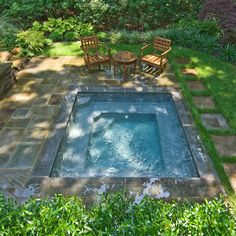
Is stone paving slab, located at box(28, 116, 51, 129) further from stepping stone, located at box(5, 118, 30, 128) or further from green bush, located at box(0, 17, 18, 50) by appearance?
green bush, located at box(0, 17, 18, 50)

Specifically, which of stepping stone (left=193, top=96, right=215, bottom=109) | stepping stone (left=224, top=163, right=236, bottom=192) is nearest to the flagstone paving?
stepping stone (left=193, top=96, right=215, bottom=109)

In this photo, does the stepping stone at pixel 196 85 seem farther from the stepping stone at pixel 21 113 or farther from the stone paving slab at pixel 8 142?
the stone paving slab at pixel 8 142

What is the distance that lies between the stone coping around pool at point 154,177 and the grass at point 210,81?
6.7 inches

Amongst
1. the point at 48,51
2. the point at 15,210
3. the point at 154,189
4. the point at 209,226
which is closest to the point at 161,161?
the point at 154,189

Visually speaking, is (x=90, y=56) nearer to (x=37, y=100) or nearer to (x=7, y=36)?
(x=37, y=100)

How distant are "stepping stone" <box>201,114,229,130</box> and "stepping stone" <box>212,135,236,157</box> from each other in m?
0.38

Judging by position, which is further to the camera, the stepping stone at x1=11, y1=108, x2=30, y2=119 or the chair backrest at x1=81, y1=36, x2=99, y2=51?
the chair backrest at x1=81, y1=36, x2=99, y2=51

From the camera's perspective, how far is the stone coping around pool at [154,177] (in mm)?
5293

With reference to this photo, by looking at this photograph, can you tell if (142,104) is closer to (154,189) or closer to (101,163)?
(101,163)

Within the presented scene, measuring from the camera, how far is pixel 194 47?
1050cm

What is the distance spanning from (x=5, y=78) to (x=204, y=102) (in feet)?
18.0

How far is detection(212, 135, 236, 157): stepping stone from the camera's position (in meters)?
6.03

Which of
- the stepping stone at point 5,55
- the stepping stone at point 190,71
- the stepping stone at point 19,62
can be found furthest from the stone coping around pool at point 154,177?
the stepping stone at point 5,55

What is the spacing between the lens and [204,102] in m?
7.70
